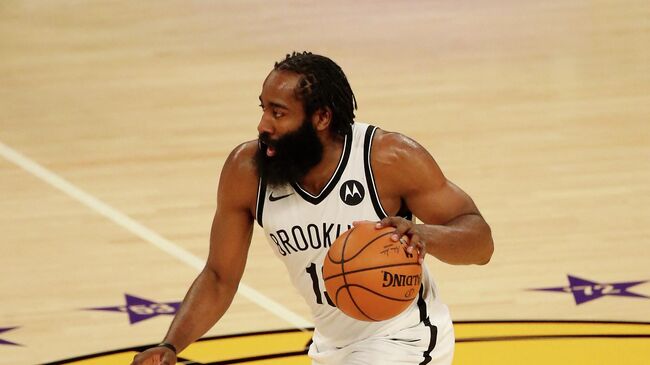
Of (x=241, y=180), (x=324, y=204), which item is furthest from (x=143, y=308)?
(x=324, y=204)

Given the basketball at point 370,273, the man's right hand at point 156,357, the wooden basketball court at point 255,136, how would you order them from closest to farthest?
1. the basketball at point 370,273
2. the man's right hand at point 156,357
3. the wooden basketball court at point 255,136

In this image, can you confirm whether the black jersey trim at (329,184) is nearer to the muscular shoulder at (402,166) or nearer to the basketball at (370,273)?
the muscular shoulder at (402,166)

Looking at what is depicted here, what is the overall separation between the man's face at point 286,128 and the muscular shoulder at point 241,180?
0.19 metres

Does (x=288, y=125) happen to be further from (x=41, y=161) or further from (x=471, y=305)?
(x=41, y=161)

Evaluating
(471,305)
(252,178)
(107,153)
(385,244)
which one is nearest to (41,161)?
(107,153)

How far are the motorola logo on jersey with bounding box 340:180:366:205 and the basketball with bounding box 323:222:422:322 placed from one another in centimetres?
49

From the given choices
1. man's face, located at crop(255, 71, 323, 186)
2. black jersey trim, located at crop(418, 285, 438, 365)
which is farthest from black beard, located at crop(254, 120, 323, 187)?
black jersey trim, located at crop(418, 285, 438, 365)

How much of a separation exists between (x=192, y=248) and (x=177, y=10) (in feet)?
24.8

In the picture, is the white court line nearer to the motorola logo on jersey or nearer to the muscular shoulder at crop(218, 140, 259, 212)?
the muscular shoulder at crop(218, 140, 259, 212)

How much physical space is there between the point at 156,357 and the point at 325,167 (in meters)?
1.04

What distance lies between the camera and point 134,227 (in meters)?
9.93

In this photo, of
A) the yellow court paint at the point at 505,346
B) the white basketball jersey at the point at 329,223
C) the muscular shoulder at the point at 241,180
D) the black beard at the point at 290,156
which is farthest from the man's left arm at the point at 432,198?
the yellow court paint at the point at 505,346

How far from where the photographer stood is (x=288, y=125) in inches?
209

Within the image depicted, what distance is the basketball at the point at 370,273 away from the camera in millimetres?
4879
